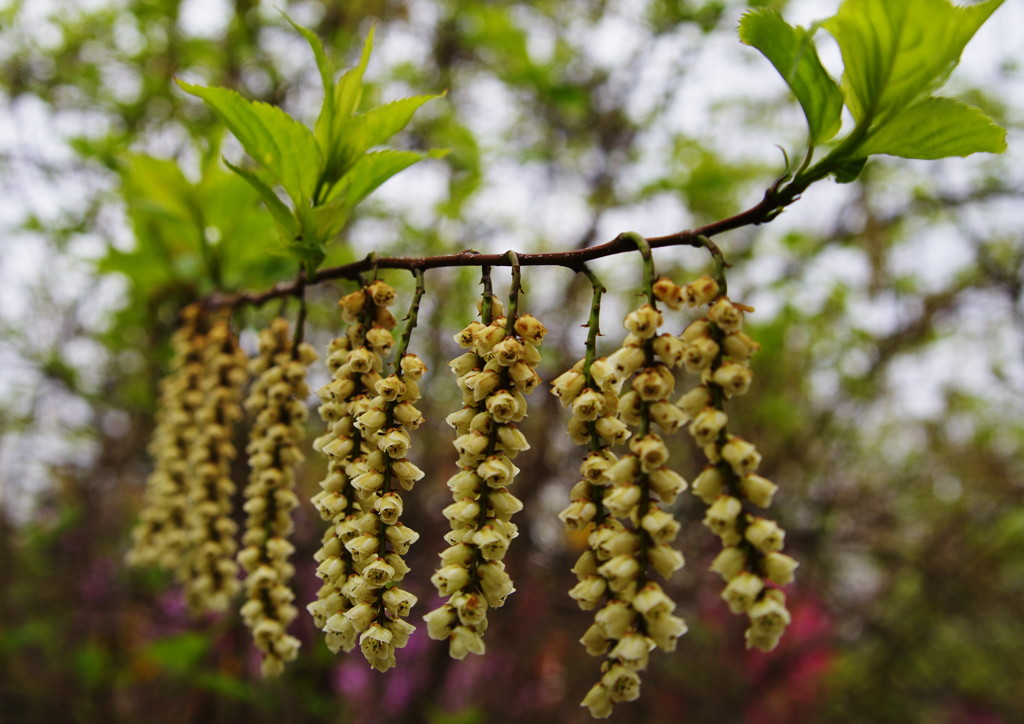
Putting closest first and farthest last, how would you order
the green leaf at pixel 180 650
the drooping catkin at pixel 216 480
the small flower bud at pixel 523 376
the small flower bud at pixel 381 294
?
the small flower bud at pixel 523 376 → the small flower bud at pixel 381 294 → the drooping catkin at pixel 216 480 → the green leaf at pixel 180 650

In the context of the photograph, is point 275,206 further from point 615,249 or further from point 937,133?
point 937,133

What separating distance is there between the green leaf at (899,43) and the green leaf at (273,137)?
34.1 inches

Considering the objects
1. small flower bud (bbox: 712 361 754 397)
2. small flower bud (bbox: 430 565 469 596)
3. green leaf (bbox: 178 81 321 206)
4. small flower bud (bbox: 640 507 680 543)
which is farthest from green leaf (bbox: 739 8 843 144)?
small flower bud (bbox: 430 565 469 596)

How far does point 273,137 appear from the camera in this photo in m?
1.29

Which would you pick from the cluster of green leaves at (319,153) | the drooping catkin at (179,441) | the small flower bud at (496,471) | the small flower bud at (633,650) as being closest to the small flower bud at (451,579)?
the small flower bud at (496,471)

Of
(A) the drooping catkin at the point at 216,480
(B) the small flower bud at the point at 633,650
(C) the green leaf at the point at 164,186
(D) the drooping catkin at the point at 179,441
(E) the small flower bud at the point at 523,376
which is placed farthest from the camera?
(C) the green leaf at the point at 164,186

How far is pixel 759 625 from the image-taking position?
3.18 feet

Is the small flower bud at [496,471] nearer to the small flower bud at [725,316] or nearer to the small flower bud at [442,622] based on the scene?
the small flower bud at [442,622]

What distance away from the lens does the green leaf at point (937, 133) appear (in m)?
1.08

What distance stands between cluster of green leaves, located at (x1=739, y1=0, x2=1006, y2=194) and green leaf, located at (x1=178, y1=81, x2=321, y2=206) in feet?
2.46

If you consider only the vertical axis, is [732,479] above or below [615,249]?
below

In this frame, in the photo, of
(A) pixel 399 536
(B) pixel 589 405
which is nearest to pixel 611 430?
(B) pixel 589 405

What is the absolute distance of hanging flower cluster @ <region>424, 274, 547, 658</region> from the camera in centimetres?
106

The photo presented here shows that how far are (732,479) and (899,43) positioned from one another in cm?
67
